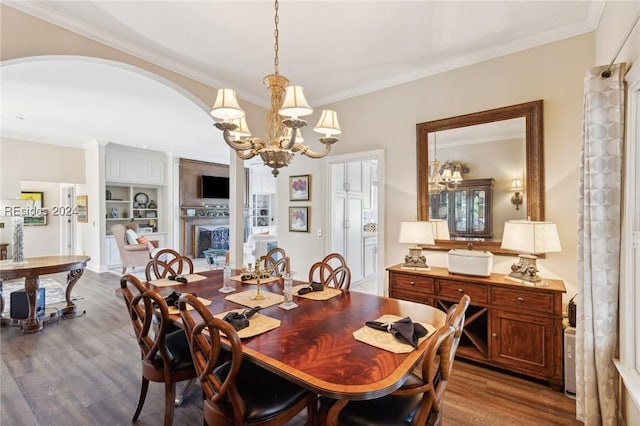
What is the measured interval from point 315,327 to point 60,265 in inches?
151

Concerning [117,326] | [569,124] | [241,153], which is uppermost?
[569,124]

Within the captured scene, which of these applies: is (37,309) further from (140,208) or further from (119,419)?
(140,208)

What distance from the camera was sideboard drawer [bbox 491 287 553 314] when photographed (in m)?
2.28

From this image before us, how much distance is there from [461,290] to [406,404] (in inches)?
60.1

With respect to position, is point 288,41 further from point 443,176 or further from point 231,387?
point 231,387

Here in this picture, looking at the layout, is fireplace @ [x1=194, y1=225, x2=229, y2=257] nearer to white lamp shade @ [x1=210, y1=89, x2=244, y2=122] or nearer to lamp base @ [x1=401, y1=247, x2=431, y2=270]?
lamp base @ [x1=401, y1=247, x2=431, y2=270]

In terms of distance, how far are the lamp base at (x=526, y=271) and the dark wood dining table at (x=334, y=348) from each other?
3.76 feet

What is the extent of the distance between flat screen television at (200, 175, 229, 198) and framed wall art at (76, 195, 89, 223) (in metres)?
2.64

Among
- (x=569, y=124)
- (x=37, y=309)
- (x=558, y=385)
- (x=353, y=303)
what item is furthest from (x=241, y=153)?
(x=37, y=309)

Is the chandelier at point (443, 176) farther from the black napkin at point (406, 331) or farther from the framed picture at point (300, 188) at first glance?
the black napkin at point (406, 331)

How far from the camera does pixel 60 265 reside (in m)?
3.68

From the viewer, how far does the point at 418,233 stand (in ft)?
9.75

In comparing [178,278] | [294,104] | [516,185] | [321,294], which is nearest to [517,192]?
[516,185]

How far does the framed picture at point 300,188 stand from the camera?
14.2 ft
